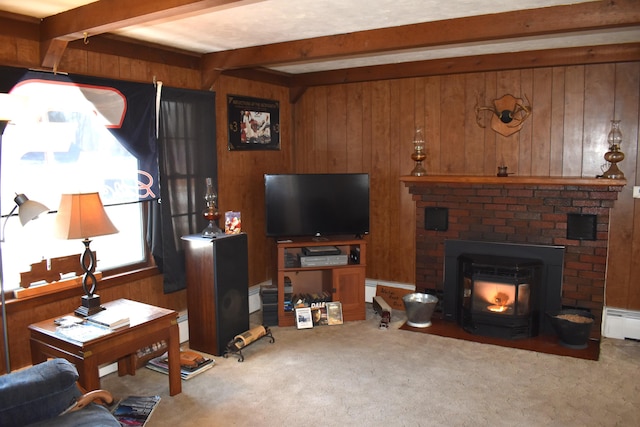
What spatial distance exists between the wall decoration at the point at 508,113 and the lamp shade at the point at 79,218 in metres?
3.53

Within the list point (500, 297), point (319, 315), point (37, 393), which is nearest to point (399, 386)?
point (319, 315)

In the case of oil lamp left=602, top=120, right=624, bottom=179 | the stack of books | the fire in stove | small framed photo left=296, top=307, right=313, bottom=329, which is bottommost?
the stack of books

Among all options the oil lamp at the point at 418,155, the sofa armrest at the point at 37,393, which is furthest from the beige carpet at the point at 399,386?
the oil lamp at the point at 418,155

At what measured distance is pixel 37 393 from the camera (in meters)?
2.22

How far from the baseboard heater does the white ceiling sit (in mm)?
2280

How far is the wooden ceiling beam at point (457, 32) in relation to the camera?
290 centimetres

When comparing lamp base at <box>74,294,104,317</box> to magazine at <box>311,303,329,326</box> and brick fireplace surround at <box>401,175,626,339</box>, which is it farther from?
brick fireplace surround at <box>401,175,626,339</box>

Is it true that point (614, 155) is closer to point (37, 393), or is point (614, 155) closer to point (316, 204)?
point (316, 204)

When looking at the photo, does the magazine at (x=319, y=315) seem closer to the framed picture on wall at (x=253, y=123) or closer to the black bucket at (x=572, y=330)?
the framed picture on wall at (x=253, y=123)

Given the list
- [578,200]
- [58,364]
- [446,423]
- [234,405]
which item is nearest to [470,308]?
[578,200]

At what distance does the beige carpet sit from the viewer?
3.14 metres

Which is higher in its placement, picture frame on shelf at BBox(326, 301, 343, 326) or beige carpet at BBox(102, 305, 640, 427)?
picture frame on shelf at BBox(326, 301, 343, 326)

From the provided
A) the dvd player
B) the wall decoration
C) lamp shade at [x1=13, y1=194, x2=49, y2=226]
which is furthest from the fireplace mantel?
lamp shade at [x1=13, y1=194, x2=49, y2=226]

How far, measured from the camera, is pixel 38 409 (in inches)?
87.7
